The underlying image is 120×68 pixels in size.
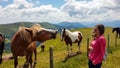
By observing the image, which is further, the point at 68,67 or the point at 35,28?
the point at 68,67

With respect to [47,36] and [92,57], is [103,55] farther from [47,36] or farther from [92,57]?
[47,36]

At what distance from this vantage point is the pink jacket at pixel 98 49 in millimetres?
11266

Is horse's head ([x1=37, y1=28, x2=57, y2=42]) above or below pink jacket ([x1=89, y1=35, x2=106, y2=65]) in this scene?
above

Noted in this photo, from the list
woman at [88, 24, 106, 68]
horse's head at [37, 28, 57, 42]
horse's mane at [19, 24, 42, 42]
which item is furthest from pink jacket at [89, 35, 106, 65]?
horse's mane at [19, 24, 42, 42]

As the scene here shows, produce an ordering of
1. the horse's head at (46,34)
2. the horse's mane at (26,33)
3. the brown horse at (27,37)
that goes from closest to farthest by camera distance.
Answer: the horse's head at (46,34)
the brown horse at (27,37)
the horse's mane at (26,33)

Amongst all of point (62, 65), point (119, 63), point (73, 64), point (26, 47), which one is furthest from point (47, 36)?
point (119, 63)

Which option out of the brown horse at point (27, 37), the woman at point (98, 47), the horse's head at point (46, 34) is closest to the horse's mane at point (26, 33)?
the brown horse at point (27, 37)

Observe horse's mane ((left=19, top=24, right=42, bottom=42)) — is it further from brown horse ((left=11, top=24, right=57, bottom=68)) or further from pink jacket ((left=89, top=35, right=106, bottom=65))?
pink jacket ((left=89, top=35, right=106, bottom=65))

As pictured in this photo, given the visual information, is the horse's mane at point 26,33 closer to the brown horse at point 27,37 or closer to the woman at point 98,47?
the brown horse at point 27,37

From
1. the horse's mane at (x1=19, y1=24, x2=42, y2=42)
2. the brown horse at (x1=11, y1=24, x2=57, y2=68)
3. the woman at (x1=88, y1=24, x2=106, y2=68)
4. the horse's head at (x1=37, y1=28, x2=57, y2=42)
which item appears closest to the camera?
the woman at (x1=88, y1=24, x2=106, y2=68)

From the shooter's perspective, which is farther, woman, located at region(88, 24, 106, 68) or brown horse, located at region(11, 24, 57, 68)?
brown horse, located at region(11, 24, 57, 68)

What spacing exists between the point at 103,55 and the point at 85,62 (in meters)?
16.0

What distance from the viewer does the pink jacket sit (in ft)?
37.0

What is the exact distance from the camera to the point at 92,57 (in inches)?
455
